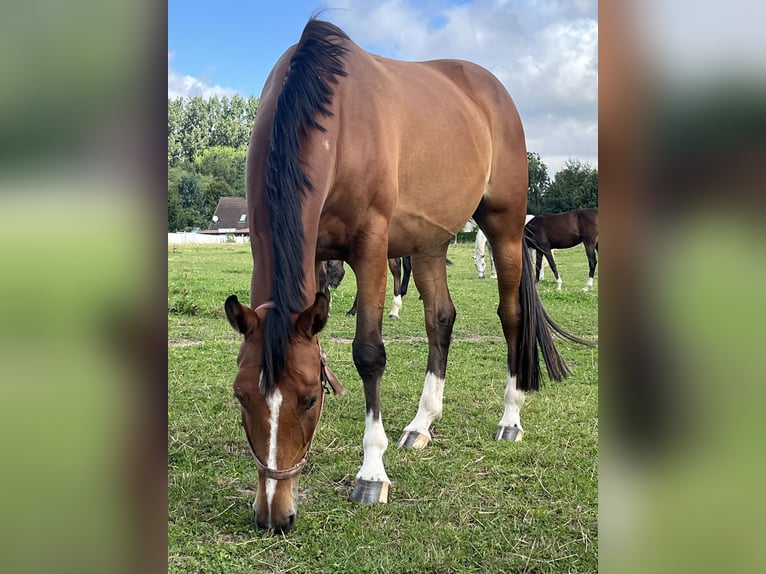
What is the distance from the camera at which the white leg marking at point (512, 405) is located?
13.2ft

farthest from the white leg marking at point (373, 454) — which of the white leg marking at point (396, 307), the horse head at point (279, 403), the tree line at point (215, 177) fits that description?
the white leg marking at point (396, 307)

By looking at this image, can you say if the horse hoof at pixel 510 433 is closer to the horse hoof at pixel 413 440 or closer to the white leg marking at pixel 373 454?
the horse hoof at pixel 413 440

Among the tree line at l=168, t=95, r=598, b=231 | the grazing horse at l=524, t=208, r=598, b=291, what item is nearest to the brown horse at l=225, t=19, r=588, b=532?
the tree line at l=168, t=95, r=598, b=231

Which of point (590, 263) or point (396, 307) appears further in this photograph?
point (590, 263)

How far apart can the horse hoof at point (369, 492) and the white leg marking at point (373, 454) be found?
21 millimetres

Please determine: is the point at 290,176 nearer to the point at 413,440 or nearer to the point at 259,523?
the point at 259,523

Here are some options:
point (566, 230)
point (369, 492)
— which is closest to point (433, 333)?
point (369, 492)

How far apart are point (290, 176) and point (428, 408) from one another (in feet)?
6.95

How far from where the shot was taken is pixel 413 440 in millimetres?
3801

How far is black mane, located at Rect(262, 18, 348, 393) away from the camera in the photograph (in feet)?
7.42

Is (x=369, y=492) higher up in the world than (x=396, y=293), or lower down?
lower down

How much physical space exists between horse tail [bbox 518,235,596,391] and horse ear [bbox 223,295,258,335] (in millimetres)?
2496
